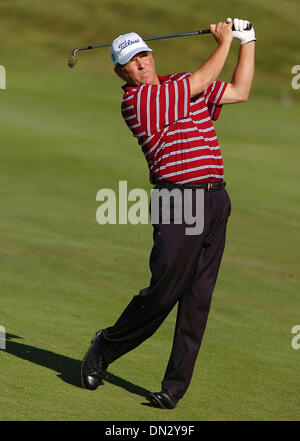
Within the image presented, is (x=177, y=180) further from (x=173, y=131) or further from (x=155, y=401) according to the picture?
(x=155, y=401)

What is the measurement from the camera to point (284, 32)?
46812 millimetres

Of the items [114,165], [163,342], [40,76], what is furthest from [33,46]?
[163,342]

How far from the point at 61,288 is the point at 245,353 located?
2472 millimetres

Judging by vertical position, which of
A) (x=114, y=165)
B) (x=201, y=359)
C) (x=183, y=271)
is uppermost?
(x=114, y=165)

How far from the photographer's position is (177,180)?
19.9ft

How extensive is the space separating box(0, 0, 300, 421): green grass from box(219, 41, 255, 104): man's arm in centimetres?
196

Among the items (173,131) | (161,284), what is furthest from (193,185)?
(161,284)

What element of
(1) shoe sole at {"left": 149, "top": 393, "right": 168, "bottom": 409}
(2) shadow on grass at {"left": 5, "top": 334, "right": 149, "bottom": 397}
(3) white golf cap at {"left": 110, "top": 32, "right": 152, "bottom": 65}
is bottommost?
(1) shoe sole at {"left": 149, "top": 393, "right": 168, "bottom": 409}

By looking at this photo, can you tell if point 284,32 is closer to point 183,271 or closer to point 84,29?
point 84,29

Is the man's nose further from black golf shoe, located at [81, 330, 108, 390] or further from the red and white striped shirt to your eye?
black golf shoe, located at [81, 330, 108, 390]

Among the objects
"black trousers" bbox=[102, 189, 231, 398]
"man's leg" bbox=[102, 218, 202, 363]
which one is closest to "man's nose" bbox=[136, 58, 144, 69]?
"black trousers" bbox=[102, 189, 231, 398]

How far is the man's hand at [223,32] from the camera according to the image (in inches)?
240

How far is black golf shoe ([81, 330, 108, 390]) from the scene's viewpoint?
20.6 feet

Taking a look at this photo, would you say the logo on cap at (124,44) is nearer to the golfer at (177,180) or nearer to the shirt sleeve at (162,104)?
the golfer at (177,180)
